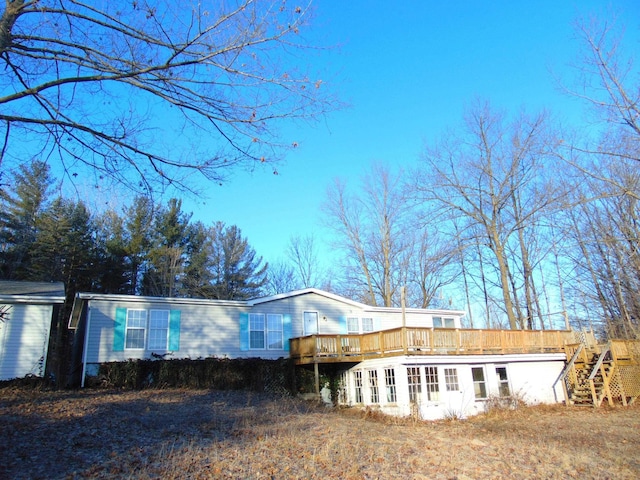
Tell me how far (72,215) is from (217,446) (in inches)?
805

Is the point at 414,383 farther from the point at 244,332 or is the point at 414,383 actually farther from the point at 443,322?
the point at 443,322

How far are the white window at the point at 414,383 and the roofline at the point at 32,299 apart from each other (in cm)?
1167

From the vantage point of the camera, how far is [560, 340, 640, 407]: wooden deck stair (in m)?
17.7

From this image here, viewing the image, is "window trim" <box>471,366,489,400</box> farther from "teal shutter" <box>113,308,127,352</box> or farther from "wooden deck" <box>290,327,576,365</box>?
"teal shutter" <box>113,308,127,352</box>

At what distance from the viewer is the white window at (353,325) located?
2086cm

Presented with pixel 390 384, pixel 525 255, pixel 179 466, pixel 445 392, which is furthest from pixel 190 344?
pixel 525 255

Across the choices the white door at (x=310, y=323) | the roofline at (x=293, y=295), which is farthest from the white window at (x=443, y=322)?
the white door at (x=310, y=323)

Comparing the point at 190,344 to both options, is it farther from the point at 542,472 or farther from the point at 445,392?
the point at 542,472

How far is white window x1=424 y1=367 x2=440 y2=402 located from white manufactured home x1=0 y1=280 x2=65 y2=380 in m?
12.3

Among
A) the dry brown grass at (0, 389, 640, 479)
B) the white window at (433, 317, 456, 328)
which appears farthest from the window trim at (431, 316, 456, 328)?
the dry brown grass at (0, 389, 640, 479)

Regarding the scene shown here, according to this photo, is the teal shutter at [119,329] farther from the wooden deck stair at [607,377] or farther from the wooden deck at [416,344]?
the wooden deck stair at [607,377]

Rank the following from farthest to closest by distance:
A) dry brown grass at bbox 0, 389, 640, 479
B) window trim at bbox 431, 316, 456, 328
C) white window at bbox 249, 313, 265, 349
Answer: window trim at bbox 431, 316, 456, 328 < white window at bbox 249, 313, 265, 349 < dry brown grass at bbox 0, 389, 640, 479

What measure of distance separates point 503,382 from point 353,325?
653 cm

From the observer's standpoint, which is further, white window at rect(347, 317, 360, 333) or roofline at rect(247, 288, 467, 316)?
white window at rect(347, 317, 360, 333)
